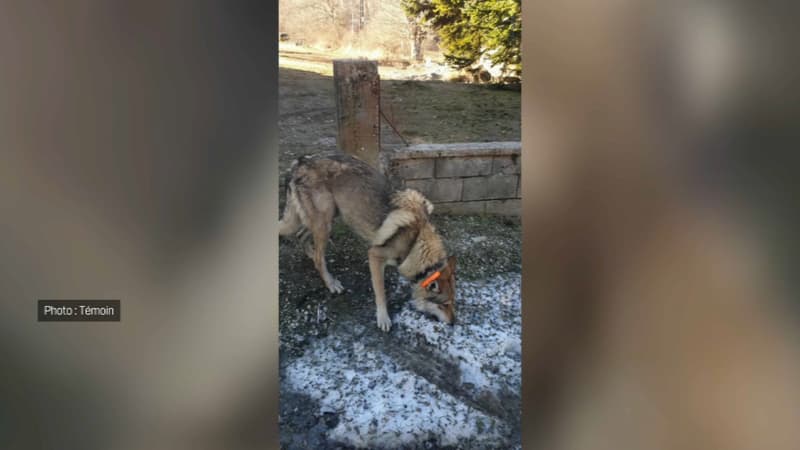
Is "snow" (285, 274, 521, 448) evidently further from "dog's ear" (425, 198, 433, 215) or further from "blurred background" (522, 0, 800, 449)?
"dog's ear" (425, 198, 433, 215)

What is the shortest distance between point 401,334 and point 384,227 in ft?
1.96

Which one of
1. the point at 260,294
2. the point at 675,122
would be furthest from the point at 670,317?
the point at 260,294

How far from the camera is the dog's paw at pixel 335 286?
2.96 metres

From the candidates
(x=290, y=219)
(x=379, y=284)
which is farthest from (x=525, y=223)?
(x=290, y=219)

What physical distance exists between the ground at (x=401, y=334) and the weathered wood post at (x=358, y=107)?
5 cm

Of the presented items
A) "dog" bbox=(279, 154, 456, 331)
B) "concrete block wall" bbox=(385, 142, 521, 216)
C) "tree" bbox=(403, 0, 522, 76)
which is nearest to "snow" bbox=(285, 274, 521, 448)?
"dog" bbox=(279, 154, 456, 331)

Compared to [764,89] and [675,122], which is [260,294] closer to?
[675,122]

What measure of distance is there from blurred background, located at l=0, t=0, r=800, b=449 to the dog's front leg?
21.3 inches

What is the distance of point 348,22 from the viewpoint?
2.96 meters

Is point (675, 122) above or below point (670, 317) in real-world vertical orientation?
above

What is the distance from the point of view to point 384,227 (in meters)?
3.02

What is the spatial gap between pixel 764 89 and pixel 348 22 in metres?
2.38

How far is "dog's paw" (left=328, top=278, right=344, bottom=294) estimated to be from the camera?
9.73 ft

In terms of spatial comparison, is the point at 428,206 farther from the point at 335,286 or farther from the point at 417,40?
the point at 417,40
